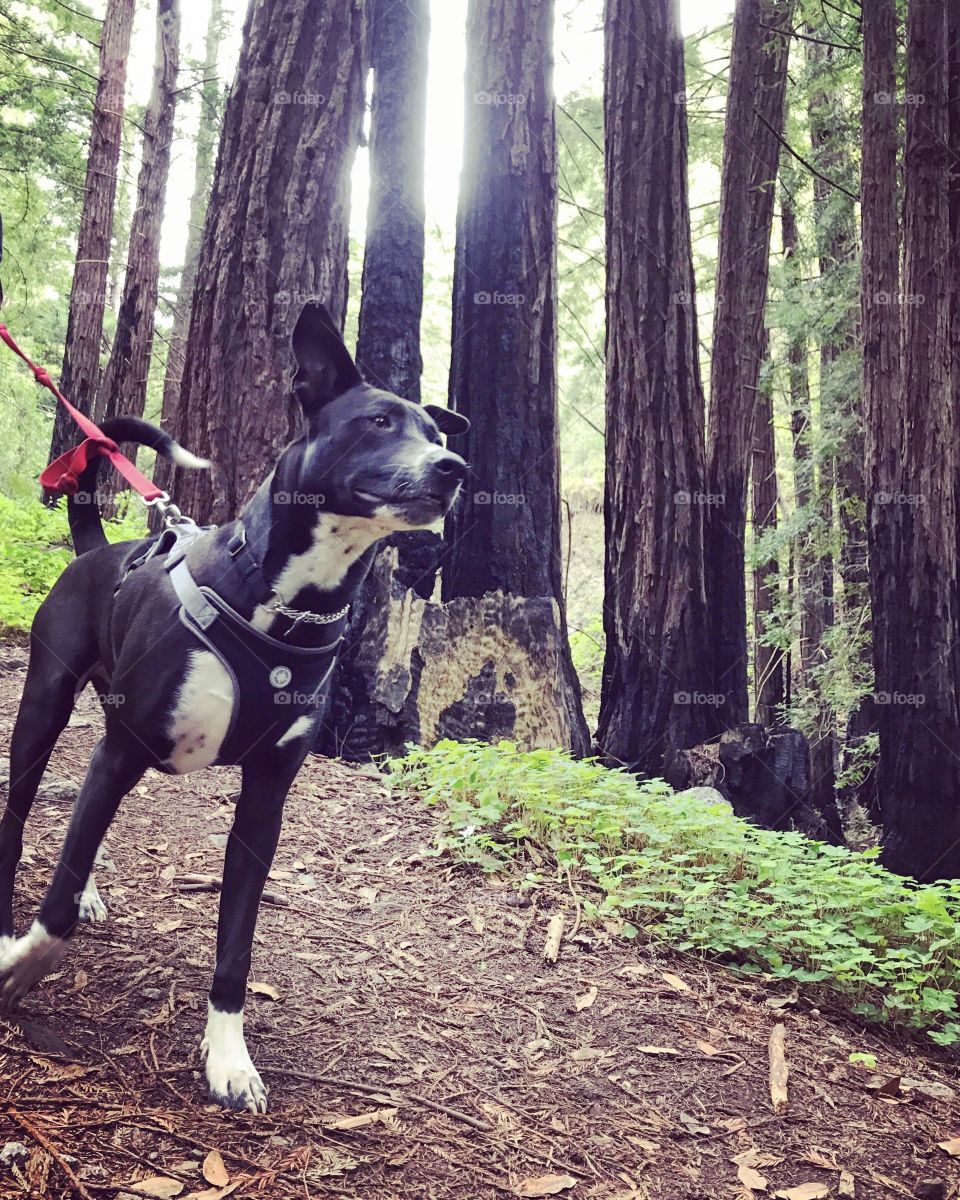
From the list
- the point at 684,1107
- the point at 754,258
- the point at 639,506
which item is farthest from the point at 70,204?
the point at 684,1107

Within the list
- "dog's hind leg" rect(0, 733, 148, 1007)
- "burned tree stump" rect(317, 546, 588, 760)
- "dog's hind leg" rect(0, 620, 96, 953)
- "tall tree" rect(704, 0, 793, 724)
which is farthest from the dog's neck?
"tall tree" rect(704, 0, 793, 724)

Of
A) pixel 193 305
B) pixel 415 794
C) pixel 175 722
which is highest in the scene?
pixel 193 305

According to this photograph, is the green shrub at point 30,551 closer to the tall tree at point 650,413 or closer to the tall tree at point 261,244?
the tall tree at point 261,244

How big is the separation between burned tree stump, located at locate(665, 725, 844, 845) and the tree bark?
1.34 m

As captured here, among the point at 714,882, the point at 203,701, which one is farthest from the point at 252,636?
the point at 714,882

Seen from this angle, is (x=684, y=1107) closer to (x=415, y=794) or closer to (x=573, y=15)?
(x=415, y=794)

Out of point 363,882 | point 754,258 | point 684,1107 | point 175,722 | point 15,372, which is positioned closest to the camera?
point 175,722

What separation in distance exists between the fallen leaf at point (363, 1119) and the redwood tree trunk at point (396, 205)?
16.2 ft

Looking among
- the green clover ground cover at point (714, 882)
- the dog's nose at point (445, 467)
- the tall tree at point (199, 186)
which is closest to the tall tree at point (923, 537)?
the green clover ground cover at point (714, 882)

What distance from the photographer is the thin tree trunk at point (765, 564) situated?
45.7 feet

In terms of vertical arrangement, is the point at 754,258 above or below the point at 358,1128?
above

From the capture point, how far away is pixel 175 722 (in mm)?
2785

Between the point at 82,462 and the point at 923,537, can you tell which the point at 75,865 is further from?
the point at 923,537

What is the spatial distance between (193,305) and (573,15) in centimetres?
780
